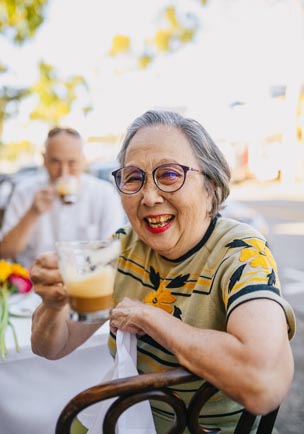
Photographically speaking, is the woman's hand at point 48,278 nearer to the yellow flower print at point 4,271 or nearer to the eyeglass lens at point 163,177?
the eyeglass lens at point 163,177

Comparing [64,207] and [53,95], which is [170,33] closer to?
[53,95]

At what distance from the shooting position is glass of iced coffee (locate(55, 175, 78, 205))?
2.60m

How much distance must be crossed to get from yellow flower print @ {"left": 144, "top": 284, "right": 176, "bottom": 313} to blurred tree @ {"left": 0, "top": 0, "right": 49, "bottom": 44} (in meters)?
4.04

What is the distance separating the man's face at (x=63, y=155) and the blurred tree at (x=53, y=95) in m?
6.78

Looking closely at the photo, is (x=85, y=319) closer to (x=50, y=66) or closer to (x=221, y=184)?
(x=221, y=184)

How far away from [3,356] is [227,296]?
0.92m

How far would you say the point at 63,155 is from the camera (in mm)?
2785

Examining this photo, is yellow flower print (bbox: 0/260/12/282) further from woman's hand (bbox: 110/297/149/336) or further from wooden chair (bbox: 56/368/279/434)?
wooden chair (bbox: 56/368/279/434)

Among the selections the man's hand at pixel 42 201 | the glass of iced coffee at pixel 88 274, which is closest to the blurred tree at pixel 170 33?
the man's hand at pixel 42 201

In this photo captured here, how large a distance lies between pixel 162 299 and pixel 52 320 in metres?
0.36

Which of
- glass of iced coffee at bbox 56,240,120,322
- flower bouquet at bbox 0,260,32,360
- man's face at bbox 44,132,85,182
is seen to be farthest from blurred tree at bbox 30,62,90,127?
glass of iced coffee at bbox 56,240,120,322

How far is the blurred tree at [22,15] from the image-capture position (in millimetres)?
4270

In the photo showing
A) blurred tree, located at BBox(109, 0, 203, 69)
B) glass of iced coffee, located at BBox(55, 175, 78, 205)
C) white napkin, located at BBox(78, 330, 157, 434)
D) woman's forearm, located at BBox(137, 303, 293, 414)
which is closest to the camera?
woman's forearm, located at BBox(137, 303, 293, 414)

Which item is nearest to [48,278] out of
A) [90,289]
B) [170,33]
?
[90,289]
